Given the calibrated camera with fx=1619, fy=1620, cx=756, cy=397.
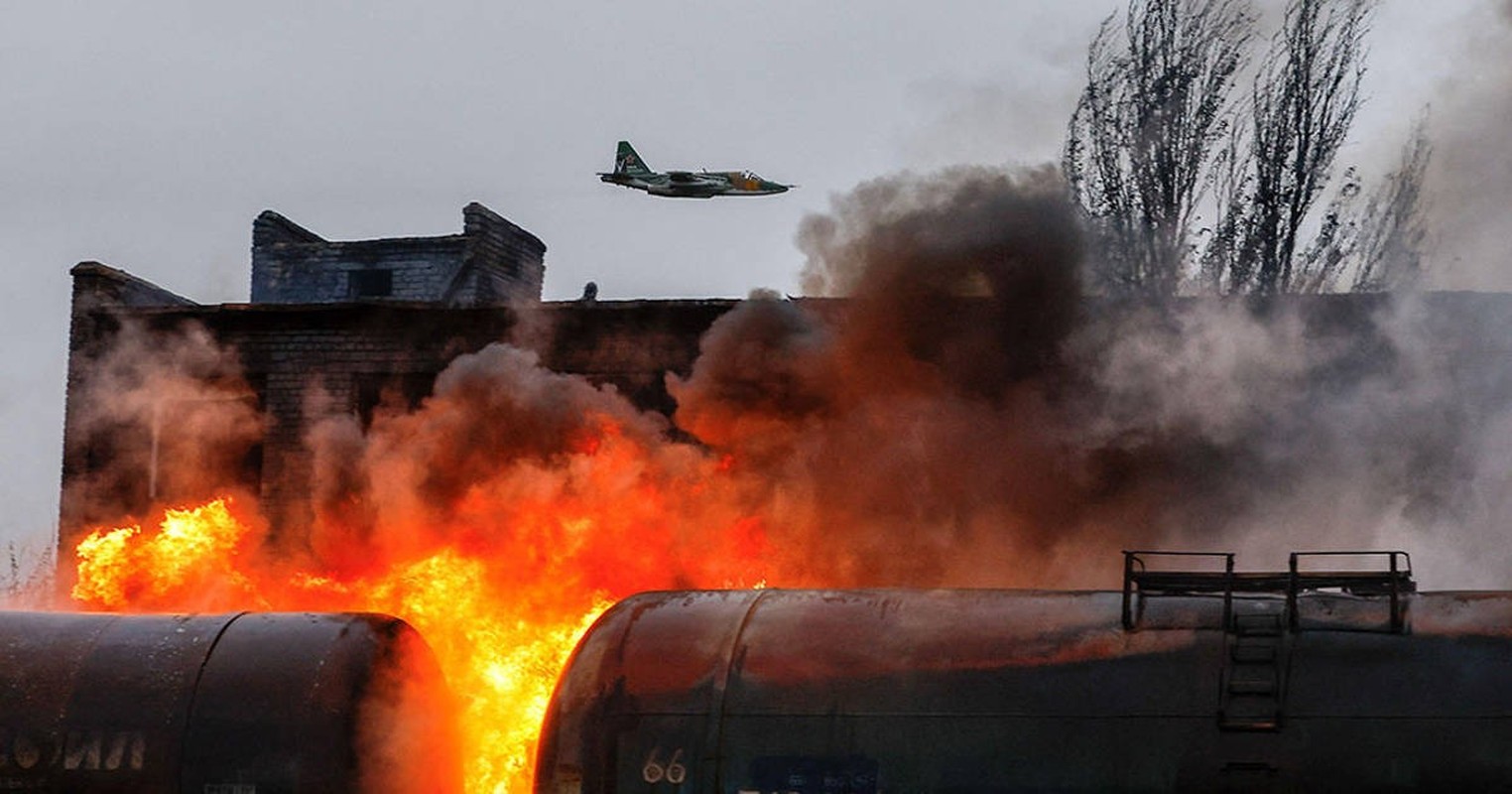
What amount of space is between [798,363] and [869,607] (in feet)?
20.5

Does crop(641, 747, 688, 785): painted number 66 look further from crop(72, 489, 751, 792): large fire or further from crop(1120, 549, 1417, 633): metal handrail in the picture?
crop(72, 489, 751, 792): large fire

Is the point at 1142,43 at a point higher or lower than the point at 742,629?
higher

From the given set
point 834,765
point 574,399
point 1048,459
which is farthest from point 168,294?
point 834,765

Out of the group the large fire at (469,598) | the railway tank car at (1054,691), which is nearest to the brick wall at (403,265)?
the large fire at (469,598)

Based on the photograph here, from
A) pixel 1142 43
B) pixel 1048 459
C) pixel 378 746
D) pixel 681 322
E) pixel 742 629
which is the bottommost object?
pixel 378 746

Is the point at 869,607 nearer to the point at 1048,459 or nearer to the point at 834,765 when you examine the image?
the point at 834,765

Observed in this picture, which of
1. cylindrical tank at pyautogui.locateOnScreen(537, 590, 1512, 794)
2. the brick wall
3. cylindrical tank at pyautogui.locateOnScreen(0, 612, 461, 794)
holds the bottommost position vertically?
cylindrical tank at pyautogui.locateOnScreen(0, 612, 461, 794)

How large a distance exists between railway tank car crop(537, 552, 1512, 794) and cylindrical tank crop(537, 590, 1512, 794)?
0.01 m

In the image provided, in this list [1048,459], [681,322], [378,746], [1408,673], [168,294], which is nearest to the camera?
[1408,673]

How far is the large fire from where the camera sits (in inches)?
485

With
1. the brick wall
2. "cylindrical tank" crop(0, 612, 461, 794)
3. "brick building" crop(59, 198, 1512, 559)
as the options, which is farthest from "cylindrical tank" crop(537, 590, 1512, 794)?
the brick wall

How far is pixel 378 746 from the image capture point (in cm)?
1095

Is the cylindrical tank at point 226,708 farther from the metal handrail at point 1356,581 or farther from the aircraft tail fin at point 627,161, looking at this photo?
the aircraft tail fin at point 627,161

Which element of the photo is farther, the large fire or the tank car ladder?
the large fire
